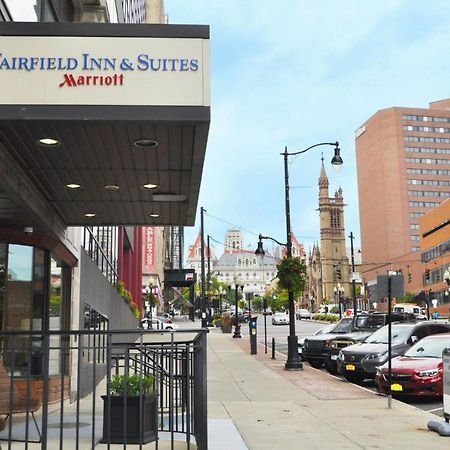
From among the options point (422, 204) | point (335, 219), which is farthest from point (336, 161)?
point (335, 219)

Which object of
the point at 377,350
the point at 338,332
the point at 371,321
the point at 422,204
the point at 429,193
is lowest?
the point at 377,350

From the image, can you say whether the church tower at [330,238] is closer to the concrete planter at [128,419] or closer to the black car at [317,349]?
the black car at [317,349]

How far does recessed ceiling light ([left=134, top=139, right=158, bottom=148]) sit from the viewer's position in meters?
8.08

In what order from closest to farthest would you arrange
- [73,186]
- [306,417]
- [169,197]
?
[73,186]
[169,197]
[306,417]

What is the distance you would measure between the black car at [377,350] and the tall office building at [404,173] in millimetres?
126667

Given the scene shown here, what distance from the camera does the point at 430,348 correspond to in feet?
52.8

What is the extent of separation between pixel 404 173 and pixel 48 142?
476ft

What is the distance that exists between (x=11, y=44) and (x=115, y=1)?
14.2 m

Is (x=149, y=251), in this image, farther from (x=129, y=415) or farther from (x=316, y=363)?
(x=129, y=415)

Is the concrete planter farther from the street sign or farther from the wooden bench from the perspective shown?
the street sign

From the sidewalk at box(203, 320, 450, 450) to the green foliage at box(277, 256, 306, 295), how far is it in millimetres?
4124

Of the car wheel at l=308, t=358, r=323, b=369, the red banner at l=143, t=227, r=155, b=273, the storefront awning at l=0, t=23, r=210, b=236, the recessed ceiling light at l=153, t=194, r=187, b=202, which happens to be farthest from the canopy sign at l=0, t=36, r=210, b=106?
the red banner at l=143, t=227, r=155, b=273

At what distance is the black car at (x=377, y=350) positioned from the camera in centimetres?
1762

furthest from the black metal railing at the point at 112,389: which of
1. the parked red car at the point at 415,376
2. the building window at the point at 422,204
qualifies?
the building window at the point at 422,204
